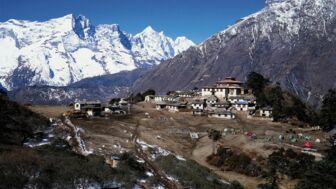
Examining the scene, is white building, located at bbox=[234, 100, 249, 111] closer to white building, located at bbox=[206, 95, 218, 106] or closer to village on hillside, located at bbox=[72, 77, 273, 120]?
village on hillside, located at bbox=[72, 77, 273, 120]

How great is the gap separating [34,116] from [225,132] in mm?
40277

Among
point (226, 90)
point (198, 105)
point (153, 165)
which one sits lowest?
point (153, 165)

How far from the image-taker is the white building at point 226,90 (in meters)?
144

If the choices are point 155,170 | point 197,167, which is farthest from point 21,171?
point 197,167

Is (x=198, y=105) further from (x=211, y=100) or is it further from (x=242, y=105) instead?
(x=242, y=105)

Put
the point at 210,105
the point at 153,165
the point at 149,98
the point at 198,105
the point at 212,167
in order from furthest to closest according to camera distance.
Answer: the point at 149,98, the point at 210,105, the point at 198,105, the point at 212,167, the point at 153,165

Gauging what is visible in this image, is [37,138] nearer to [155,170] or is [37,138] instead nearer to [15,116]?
[15,116]

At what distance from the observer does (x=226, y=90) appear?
474 feet

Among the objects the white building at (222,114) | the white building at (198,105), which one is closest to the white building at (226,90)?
the white building at (198,105)

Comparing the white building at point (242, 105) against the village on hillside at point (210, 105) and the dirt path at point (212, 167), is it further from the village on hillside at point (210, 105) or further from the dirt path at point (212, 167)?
the dirt path at point (212, 167)

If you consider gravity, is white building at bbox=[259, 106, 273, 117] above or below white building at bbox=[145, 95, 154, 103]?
below

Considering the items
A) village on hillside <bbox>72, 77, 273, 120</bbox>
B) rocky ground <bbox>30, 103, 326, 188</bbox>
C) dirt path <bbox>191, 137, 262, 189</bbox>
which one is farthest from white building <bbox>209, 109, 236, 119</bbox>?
dirt path <bbox>191, 137, 262, 189</bbox>

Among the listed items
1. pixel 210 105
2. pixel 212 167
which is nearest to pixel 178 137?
pixel 212 167

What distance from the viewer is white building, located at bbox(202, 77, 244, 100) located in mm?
143900
